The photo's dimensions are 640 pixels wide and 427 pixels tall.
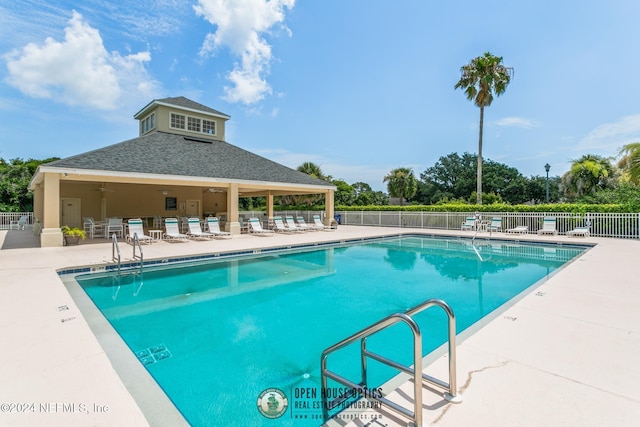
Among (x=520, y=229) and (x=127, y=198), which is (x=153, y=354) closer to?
(x=520, y=229)

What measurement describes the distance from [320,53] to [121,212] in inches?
610

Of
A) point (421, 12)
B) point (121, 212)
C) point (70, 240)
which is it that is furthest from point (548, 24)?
point (121, 212)

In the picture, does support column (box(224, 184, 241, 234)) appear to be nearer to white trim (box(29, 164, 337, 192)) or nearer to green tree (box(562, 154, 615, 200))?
white trim (box(29, 164, 337, 192))

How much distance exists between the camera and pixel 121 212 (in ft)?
66.8

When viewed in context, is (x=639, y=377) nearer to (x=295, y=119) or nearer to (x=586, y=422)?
(x=586, y=422)

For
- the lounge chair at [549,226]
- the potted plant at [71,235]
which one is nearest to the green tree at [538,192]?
the lounge chair at [549,226]

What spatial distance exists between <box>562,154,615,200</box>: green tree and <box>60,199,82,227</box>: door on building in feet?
120

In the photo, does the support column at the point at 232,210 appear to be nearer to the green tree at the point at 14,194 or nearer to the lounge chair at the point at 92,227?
the lounge chair at the point at 92,227

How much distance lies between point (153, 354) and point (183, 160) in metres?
14.7

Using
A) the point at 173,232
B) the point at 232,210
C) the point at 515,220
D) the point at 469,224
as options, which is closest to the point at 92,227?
the point at 173,232

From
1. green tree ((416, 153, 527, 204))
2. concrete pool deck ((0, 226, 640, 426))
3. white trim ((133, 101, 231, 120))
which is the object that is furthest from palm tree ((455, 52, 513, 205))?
green tree ((416, 153, 527, 204))

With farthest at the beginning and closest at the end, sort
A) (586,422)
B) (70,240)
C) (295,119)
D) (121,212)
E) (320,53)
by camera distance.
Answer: (295,119) → (121,212) → (320,53) → (70,240) → (586,422)

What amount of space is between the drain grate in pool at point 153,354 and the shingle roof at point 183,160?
11.6 meters

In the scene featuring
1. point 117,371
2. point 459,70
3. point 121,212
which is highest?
point 459,70
